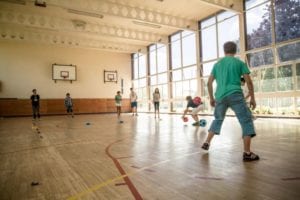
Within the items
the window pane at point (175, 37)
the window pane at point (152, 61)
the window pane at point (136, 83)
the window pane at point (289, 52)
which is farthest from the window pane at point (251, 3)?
the window pane at point (136, 83)

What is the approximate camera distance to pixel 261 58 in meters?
11.1

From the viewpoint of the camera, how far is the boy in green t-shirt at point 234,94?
8.92 feet

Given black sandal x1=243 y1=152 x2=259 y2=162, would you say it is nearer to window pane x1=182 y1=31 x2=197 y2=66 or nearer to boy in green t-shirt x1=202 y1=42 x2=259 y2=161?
boy in green t-shirt x1=202 y1=42 x2=259 y2=161

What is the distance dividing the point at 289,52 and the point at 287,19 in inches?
55.3

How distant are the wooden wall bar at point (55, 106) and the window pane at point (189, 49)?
324 inches

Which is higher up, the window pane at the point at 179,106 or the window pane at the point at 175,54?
the window pane at the point at 175,54

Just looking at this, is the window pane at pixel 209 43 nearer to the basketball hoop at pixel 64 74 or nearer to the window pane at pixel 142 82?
the window pane at pixel 142 82

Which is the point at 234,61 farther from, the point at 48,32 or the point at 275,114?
the point at 48,32

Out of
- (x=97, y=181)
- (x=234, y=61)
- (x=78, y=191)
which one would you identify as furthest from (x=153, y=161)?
(x=234, y=61)

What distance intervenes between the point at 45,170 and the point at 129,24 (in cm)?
1387

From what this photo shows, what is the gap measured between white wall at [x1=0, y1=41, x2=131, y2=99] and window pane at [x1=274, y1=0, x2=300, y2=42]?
567 inches

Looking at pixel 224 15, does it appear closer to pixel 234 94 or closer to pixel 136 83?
pixel 136 83

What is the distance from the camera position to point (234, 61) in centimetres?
283

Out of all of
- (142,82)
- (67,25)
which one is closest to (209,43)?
(142,82)
